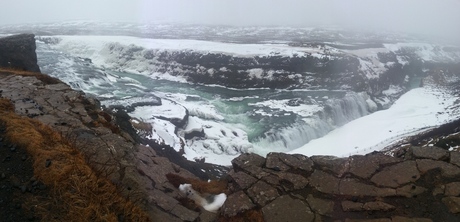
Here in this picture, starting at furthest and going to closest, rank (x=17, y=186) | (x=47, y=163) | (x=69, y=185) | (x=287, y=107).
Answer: (x=287, y=107)
(x=47, y=163)
(x=69, y=185)
(x=17, y=186)

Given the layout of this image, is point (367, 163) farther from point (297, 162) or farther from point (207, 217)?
point (207, 217)

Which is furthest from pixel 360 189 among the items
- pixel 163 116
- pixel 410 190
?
pixel 163 116

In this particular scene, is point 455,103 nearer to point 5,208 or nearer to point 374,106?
point 374,106

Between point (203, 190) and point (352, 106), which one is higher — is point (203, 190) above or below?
above

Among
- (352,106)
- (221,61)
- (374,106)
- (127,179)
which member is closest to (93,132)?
(127,179)

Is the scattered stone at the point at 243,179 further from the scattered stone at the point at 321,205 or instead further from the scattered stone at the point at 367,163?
the scattered stone at the point at 367,163

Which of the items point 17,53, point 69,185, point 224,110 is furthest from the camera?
point 224,110

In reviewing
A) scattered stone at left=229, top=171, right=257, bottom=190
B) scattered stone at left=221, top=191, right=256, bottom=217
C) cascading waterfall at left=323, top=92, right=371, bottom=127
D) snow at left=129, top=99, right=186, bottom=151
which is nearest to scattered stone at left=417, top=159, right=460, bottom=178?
scattered stone at left=229, top=171, right=257, bottom=190
